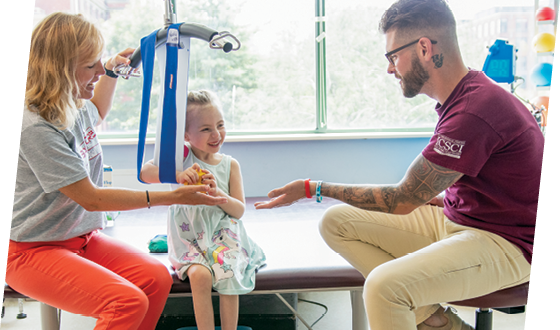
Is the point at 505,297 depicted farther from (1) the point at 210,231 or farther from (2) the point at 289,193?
(1) the point at 210,231

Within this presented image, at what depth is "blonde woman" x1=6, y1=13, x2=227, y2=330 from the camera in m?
1.24

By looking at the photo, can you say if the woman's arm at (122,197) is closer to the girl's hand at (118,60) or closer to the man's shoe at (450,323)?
the girl's hand at (118,60)

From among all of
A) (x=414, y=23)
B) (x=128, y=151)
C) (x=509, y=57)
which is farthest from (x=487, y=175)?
(x=128, y=151)

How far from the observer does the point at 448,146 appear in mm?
1212

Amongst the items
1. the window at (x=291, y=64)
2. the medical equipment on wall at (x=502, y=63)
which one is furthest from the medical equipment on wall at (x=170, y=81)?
the window at (x=291, y=64)

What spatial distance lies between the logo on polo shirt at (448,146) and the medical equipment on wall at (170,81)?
66 cm

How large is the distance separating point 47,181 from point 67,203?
0.12m

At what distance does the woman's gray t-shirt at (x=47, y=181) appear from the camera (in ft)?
4.12

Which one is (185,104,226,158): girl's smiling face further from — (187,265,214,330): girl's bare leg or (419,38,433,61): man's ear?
(419,38,433,61): man's ear

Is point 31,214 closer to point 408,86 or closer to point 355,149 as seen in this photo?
point 408,86

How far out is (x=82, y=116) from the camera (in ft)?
4.92

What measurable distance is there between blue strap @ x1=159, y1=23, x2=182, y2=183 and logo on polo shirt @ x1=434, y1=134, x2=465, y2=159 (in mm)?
796

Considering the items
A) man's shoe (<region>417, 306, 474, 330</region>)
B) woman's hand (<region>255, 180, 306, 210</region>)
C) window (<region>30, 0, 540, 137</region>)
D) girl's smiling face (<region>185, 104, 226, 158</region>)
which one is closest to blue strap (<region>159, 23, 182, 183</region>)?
girl's smiling face (<region>185, 104, 226, 158</region>)

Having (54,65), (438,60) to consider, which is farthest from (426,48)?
(54,65)
